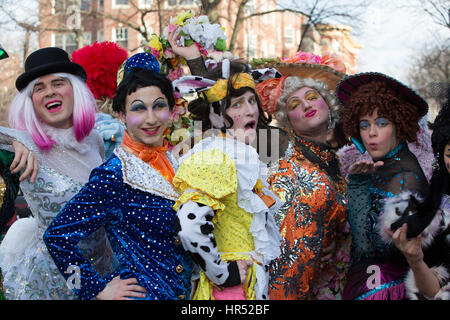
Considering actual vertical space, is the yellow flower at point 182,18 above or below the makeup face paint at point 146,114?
above

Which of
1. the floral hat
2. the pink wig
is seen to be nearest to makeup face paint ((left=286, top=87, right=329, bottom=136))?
the floral hat

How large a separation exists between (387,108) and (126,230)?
66.0 inches

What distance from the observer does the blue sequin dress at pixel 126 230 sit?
7.48 feet

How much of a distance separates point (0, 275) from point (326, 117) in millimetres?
2471

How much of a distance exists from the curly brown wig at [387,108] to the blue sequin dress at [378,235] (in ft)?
0.36

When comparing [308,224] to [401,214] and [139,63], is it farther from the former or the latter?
[139,63]

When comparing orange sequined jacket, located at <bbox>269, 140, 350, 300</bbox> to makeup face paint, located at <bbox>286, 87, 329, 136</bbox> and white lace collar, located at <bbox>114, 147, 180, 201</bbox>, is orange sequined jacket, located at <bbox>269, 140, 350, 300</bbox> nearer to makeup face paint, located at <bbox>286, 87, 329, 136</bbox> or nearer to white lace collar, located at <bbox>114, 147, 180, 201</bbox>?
makeup face paint, located at <bbox>286, 87, 329, 136</bbox>

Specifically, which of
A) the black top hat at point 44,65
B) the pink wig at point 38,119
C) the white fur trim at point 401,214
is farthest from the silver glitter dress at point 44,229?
the white fur trim at point 401,214

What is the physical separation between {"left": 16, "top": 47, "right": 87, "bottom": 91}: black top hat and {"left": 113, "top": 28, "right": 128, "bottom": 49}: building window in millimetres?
16879

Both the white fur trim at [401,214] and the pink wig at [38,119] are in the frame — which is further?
the pink wig at [38,119]

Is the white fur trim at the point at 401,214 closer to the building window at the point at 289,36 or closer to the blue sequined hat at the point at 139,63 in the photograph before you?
the blue sequined hat at the point at 139,63

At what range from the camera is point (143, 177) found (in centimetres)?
241

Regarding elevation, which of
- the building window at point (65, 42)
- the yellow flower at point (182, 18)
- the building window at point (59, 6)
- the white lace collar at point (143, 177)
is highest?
the building window at point (59, 6)

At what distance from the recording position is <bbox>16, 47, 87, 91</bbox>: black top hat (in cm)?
303
